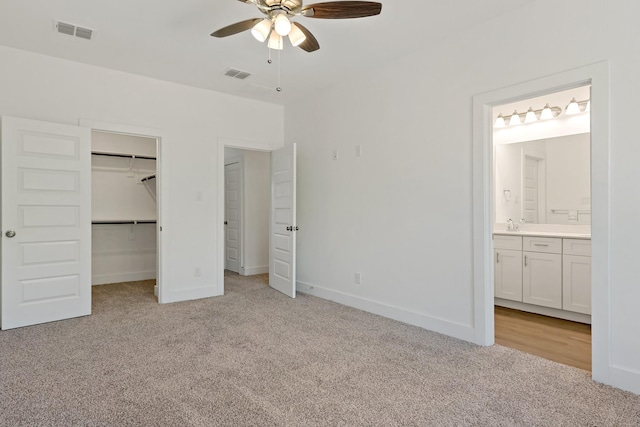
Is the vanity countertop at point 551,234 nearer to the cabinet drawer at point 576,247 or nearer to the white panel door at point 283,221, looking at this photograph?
the cabinet drawer at point 576,247

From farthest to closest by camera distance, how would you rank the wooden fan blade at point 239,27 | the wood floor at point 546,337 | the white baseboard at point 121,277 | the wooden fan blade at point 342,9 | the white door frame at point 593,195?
the white baseboard at point 121,277, the wood floor at point 546,337, the wooden fan blade at point 239,27, the white door frame at point 593,195, the wooden fan blade at point 342,9

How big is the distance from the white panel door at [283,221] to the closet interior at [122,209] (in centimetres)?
194

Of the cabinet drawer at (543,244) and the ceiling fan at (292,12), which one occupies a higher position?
the ceiling fan at (292,12)

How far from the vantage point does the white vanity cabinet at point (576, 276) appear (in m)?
3.57

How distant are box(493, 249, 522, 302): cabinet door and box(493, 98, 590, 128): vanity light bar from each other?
1604 mm

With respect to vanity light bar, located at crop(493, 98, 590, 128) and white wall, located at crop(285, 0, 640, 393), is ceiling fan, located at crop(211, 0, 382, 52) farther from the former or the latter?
vanity light bar, located at crop(493, 98, 590, 128)

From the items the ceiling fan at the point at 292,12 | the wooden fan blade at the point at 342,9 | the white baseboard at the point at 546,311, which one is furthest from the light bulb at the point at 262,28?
the white baseboard at the point at 546,311

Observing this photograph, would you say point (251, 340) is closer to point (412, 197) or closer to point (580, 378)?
point (412, 197)

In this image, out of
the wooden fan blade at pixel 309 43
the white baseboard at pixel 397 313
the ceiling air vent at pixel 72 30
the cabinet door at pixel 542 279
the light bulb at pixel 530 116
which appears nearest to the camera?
the wooden fan blade at pixel 309 43

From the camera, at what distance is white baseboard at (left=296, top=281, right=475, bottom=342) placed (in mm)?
3119

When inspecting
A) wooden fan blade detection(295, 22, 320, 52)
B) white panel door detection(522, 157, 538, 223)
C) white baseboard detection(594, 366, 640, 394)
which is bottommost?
white baseboard detection(594, 366, 640, 394)

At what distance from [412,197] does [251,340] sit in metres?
1.98

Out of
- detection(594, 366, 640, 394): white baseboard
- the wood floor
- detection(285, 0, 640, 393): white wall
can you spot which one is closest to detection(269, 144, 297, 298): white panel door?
detection(285, 0, 640, 393): white wall

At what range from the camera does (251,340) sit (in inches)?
121
